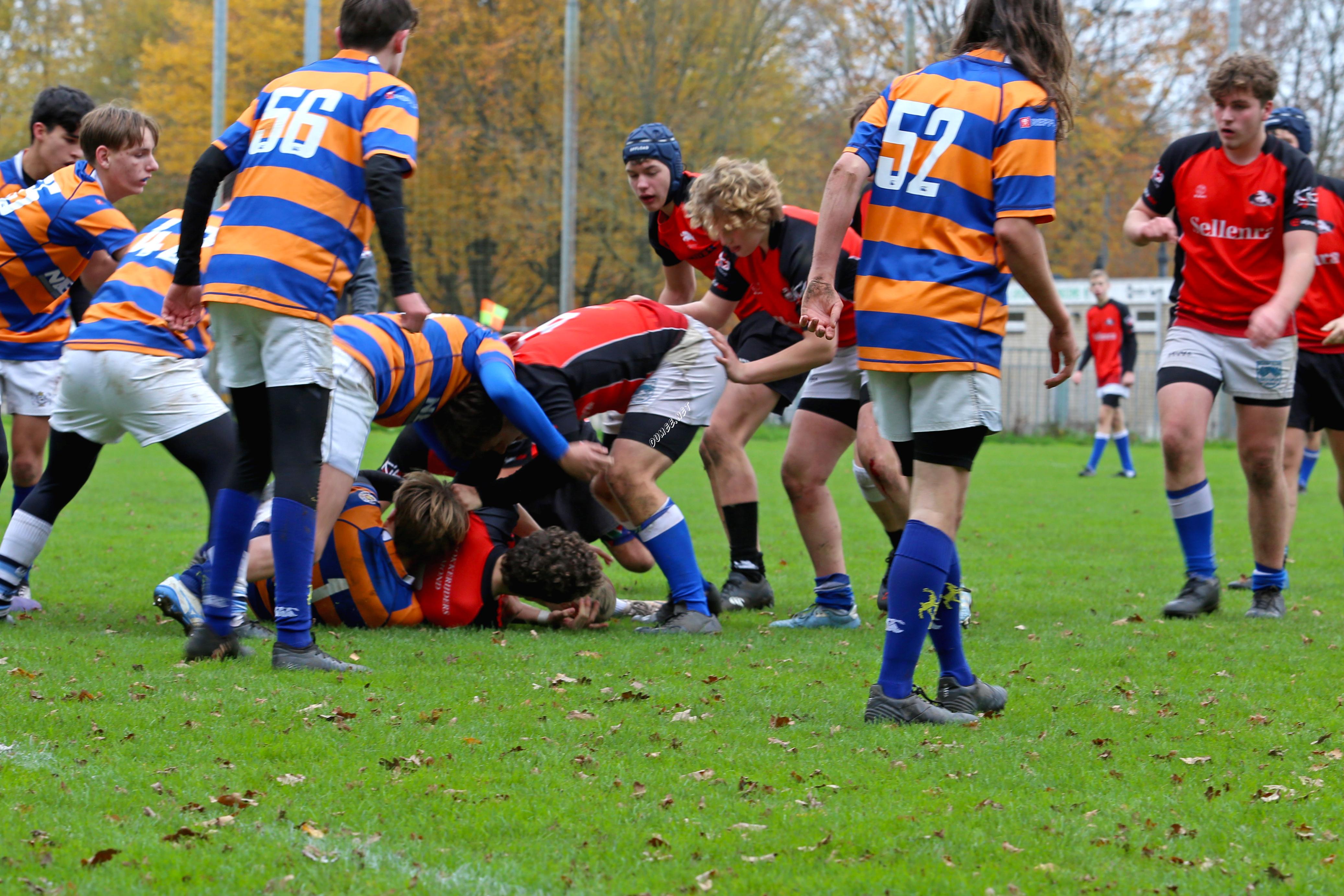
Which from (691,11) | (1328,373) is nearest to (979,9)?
(1328,373)

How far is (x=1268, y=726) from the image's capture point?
145 inches

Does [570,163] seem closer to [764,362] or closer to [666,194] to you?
[666,194]

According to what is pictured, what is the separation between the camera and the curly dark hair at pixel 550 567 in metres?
5.08

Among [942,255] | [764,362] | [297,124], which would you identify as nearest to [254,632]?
[297,124]

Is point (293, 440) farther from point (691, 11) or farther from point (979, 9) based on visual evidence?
point (691, 11)

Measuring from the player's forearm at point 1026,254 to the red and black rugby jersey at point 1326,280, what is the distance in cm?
357

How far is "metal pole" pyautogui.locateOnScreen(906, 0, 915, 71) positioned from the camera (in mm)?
22516

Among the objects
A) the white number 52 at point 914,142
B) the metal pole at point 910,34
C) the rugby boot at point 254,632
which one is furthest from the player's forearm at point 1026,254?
the metal pole at point 910,34

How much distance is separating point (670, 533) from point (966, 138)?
96.3 inches

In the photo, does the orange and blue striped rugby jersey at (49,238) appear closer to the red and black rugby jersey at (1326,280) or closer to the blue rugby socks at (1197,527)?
the blue rugby socks at (1197,527)

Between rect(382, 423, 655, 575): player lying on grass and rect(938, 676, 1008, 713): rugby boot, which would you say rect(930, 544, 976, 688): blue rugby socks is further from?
rect(382, 423, 655, 575): player lying on grass

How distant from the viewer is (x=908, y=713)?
366cm

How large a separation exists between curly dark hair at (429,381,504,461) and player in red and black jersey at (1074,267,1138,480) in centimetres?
1186

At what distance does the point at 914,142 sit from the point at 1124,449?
1338 cm
